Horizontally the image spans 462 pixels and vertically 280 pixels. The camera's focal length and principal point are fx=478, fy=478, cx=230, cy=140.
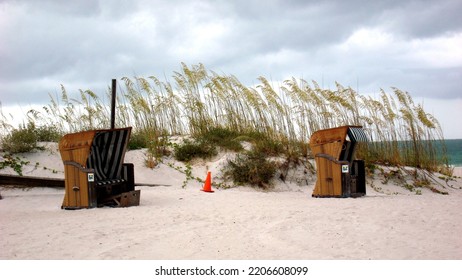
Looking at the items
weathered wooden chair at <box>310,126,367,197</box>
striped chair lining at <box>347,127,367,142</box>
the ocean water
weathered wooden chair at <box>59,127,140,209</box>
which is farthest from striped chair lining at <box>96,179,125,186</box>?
the ocean water

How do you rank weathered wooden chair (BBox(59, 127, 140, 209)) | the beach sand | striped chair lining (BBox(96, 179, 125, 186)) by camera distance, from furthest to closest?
1. striped chair lining (BBox(96, 179, 125, 186))
2. weathered wooden chair (BBox(59, 127, 140, 209))
3. the beach sand

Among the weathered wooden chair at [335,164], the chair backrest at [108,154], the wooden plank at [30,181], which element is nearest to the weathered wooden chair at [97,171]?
the chair backrest at [108,154]

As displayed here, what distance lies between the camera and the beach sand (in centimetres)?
490

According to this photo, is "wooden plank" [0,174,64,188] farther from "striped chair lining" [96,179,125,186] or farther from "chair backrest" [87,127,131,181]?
"striped chair lining" [96,179,125,186]

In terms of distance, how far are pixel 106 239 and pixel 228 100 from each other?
7511mm

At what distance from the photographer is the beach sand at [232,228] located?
4902 mm

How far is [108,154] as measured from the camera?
8.86m

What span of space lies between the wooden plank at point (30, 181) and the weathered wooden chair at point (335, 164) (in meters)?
5.40

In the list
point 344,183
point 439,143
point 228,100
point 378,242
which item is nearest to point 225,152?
point 228,100

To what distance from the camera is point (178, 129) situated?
13125mm

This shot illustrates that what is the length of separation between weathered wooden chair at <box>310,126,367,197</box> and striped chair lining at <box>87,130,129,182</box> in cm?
365

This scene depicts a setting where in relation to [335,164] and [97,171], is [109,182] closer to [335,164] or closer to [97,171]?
[97,171]

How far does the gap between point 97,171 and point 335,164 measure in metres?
4.45

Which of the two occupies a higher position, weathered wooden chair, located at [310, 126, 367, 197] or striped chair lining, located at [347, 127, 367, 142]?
striped chair lining, located at [347, 127, 367, 142]
